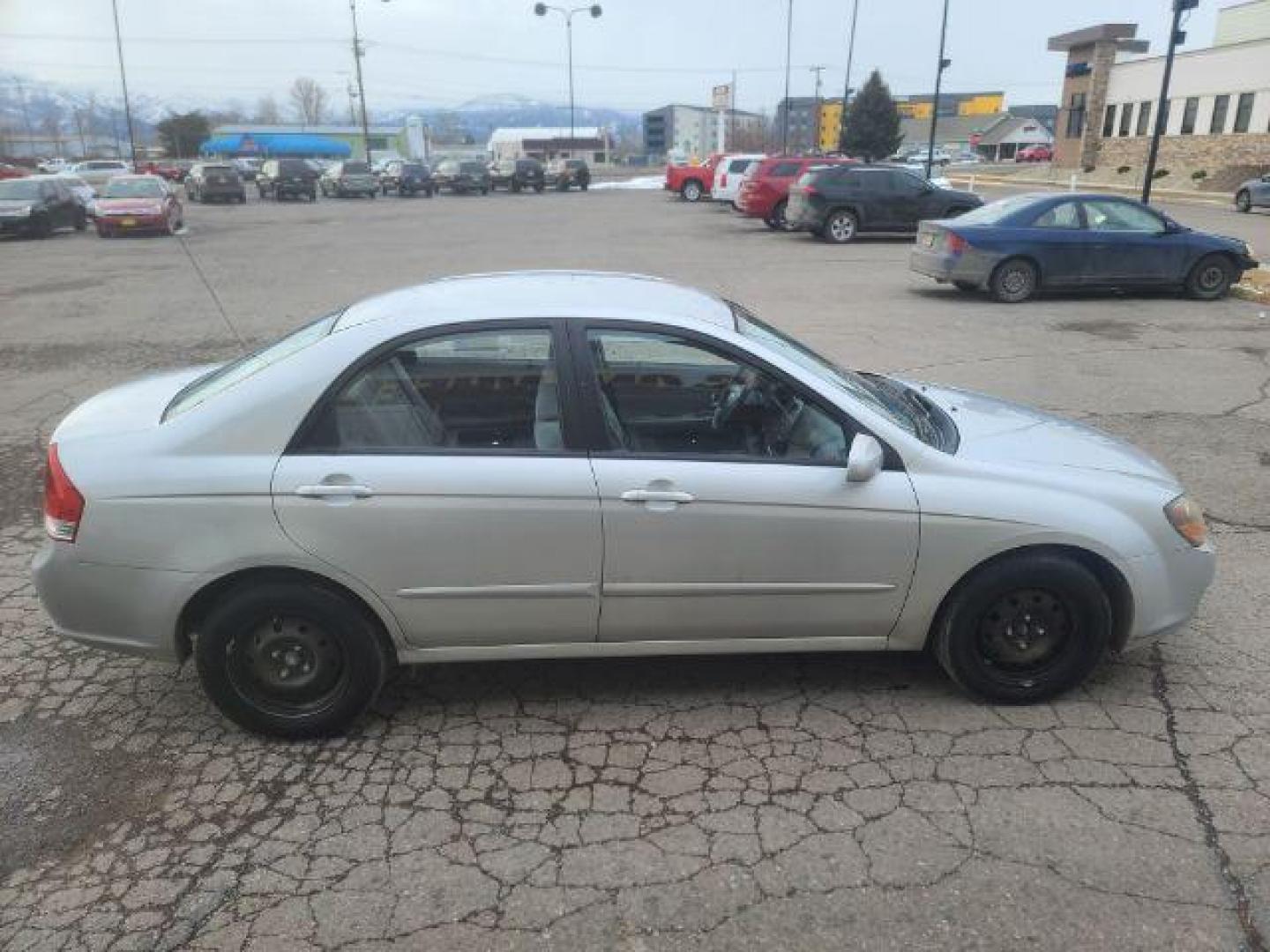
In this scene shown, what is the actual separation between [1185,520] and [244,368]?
3.59 meters

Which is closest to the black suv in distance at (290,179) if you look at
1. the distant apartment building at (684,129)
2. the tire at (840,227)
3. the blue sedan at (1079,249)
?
the tire at (840,227)

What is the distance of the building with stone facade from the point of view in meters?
42.5

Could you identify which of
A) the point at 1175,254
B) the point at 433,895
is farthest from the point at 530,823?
the point at 1175,254

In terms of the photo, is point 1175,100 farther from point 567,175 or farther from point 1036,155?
point 1036,155

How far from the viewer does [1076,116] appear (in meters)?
55.6

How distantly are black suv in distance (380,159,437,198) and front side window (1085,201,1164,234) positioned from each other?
3694 centimetres

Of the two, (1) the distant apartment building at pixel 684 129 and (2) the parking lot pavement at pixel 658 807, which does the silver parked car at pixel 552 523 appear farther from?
(1) the distant apartment building at pixel 684 129

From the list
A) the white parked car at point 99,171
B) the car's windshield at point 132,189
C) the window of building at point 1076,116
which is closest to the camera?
the car's windshield at point 132,189

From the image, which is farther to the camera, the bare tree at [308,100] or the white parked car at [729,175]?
the bare tree at [308,100]

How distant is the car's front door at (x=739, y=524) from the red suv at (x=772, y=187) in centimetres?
2069

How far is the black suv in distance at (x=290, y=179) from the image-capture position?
137ft

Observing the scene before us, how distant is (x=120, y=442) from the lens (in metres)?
3.32

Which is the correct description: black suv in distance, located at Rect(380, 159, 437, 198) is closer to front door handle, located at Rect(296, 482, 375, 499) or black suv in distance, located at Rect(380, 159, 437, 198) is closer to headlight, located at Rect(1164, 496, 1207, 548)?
front door handle, located at Rect(296, 482, 375, 499)

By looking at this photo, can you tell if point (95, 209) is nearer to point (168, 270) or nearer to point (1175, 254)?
point (168, 270)
